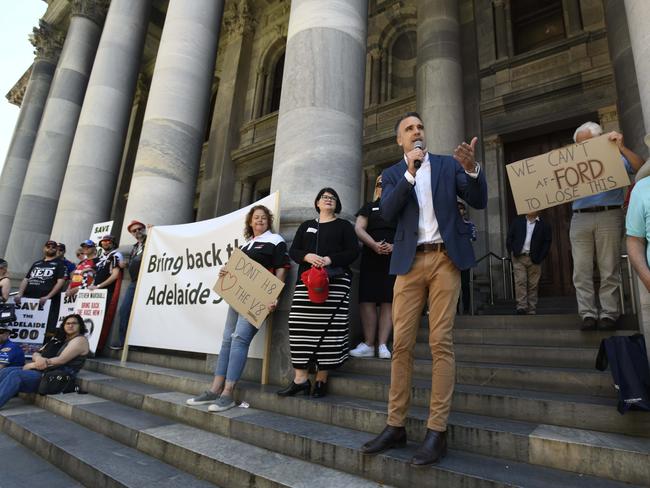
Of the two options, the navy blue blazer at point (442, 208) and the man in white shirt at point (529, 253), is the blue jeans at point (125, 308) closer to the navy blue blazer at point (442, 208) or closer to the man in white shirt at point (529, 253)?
the navy blue blazer at point (442, 208)

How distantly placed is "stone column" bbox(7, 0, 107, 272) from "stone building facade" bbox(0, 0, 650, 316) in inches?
1.8

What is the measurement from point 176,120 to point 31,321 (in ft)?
15.0

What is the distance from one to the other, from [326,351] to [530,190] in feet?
8.10

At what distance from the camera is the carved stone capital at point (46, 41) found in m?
16.8

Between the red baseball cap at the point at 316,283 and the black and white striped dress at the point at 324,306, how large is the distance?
16cm

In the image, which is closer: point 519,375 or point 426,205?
point 426,205

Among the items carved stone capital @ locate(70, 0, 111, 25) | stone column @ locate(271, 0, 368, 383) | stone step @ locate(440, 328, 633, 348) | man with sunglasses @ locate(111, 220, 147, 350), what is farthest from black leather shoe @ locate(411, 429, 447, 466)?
carved stone capital @ locate(70, 0, 111, 25)

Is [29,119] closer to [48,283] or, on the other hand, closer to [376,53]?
[48,283]

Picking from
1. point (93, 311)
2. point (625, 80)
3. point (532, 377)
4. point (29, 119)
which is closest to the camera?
point (532, 377)

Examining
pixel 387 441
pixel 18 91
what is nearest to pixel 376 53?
pixel 387 441

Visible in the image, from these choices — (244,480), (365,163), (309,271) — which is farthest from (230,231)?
(365,163)

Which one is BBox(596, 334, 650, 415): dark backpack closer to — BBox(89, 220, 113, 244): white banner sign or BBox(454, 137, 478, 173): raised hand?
BBox(454, 137, 478, 173): raised hand

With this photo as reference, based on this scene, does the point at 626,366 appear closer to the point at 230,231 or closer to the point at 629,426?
the point at 629,426

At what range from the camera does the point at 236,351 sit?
12.3ft
